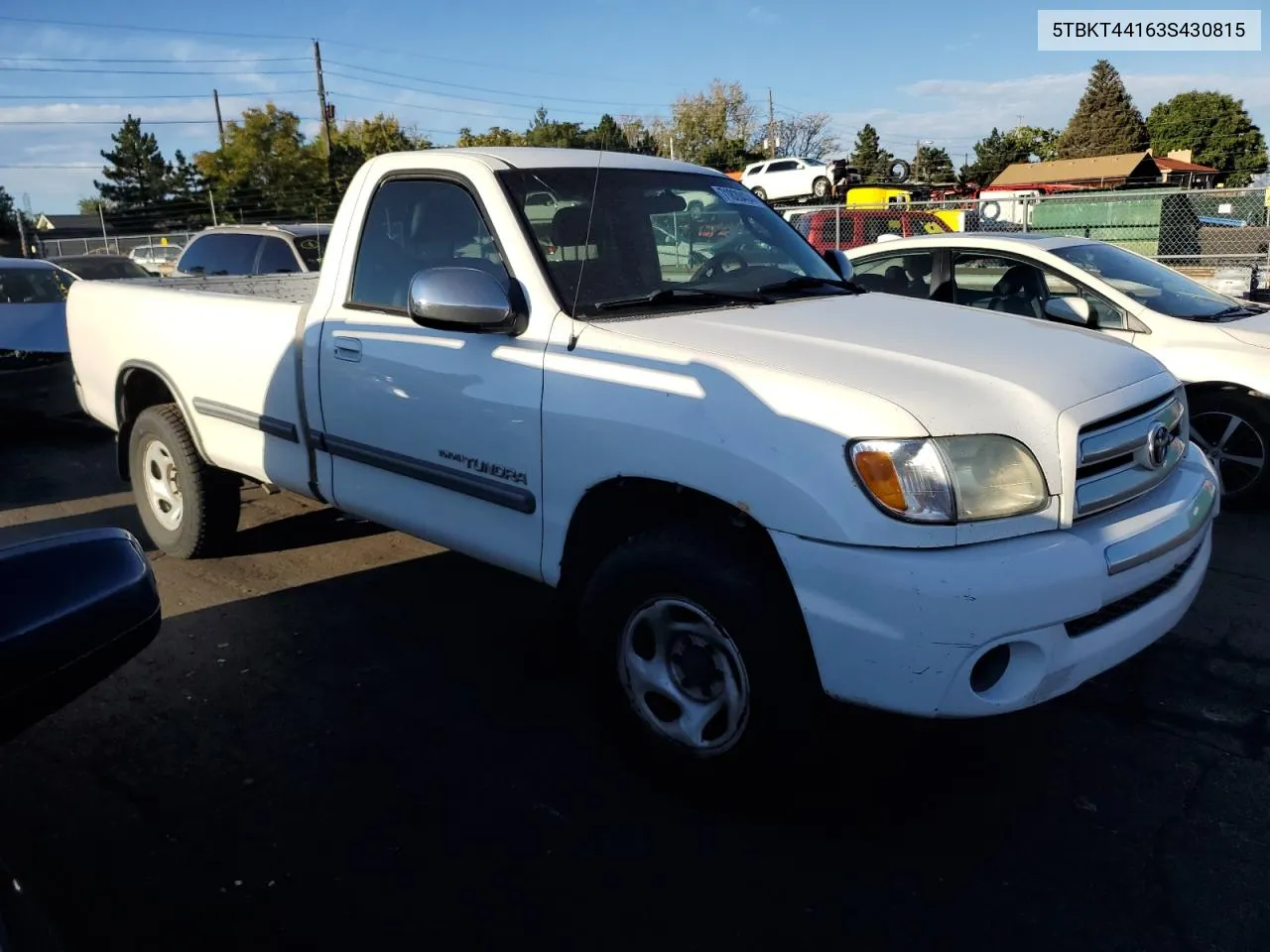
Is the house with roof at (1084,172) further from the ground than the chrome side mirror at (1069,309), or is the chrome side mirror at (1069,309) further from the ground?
the house with roof at (1084,172)

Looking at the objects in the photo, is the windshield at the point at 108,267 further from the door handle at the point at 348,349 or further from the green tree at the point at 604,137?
the door handle at the point at 348,349

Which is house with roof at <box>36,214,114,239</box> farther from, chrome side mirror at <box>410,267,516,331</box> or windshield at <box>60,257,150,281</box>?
chrome side mirror at <box>410,267,516,331</box>

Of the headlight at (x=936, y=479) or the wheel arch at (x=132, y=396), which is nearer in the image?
the headlight at (x=936, y=479)

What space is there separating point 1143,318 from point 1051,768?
3.98 m

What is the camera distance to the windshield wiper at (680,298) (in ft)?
11.0

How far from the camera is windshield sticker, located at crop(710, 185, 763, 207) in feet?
14.1

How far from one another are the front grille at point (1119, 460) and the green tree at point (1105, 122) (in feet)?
247

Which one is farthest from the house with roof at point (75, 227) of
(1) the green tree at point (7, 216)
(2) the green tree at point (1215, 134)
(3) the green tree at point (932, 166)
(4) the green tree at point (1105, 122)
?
(2) the green tree at point (1215, 134)

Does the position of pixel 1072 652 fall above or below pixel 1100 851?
Result: above

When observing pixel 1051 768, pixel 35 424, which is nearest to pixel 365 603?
pixel 1051 768

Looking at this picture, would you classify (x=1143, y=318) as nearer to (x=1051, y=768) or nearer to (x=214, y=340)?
(x=1051, y=768)

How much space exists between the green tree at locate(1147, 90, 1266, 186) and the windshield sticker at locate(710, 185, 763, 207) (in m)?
76.9

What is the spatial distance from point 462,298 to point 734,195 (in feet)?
5.49

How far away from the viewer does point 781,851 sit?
281 cm
